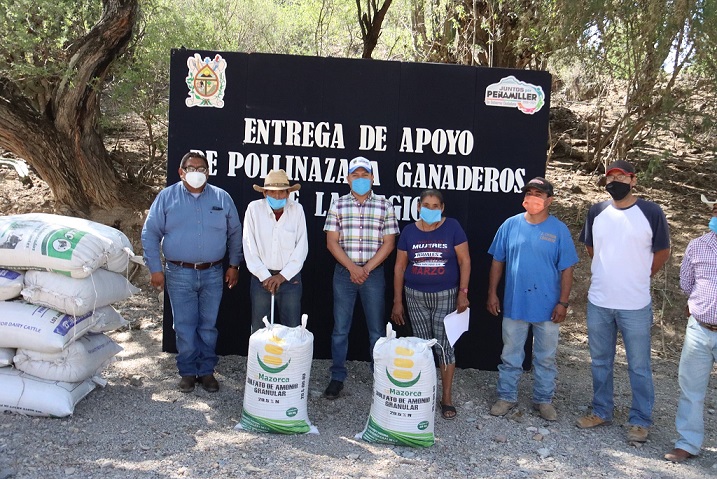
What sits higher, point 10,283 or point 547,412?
point 10,283

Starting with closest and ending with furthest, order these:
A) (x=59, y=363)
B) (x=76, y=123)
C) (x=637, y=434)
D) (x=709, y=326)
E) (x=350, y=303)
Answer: (x=709, y=326)
(x=637, y=434)
(x=59, y=363)
(x=350, y=303)
(x=76, y=123)

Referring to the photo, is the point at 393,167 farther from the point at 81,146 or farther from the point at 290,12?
the point at 290,12

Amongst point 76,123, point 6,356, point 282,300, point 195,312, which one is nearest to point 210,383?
point 195,312

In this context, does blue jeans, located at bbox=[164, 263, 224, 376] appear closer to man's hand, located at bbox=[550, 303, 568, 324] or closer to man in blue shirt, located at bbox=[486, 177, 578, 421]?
man in blue shirt, located at bbox=[486, 177, 578, 421]

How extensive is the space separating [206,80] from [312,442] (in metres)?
3.09

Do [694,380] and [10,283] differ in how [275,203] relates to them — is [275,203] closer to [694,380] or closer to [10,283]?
[10,283]

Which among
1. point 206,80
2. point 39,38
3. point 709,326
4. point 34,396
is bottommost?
point 34,396

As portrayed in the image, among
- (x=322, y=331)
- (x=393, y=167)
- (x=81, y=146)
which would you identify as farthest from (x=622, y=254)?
(x=81, y=146)

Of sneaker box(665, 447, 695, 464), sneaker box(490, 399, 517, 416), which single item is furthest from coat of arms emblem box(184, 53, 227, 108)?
sneaker box(665, 447, 695, 464)

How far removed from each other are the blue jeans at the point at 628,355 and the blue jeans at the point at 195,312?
2744mm

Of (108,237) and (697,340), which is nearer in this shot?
(697,340)

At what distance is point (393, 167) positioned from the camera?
6.07 m

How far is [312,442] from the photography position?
15.5 ft

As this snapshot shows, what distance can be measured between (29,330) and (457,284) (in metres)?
2.99
